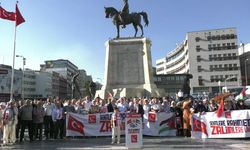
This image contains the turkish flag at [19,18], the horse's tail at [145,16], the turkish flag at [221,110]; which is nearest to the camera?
the turkish flag at [221,110]

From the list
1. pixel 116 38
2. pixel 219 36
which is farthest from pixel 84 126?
pixel 219 36

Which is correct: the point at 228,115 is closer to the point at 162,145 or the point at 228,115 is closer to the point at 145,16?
the point at 162,145

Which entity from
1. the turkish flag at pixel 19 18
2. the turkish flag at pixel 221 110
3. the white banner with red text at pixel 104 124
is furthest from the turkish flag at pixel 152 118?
the turkish flag at pixel 19 18

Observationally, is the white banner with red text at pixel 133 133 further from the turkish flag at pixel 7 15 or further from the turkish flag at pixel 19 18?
the turkish flag at pixel 19 18

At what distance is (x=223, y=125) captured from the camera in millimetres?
17156

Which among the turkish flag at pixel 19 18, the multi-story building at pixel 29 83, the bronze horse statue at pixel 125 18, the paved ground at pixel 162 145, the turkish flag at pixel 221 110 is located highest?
the multi-story building at pixel 29 83

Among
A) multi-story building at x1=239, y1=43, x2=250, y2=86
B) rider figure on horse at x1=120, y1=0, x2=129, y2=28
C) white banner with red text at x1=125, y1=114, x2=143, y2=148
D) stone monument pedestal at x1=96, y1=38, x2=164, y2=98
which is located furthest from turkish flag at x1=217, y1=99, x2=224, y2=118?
multi-story building at x1=239, y1=43, x2=250, y2=86

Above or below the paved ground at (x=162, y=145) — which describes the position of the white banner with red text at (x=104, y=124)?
above

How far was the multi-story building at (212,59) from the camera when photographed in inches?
3942

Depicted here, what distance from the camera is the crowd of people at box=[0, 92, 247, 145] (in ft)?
56.5

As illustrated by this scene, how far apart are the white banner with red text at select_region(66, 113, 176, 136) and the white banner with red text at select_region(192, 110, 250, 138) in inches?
71.9

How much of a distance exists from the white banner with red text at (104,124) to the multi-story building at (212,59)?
268 ft

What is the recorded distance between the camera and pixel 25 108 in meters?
18.3

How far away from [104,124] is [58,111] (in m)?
2.57
